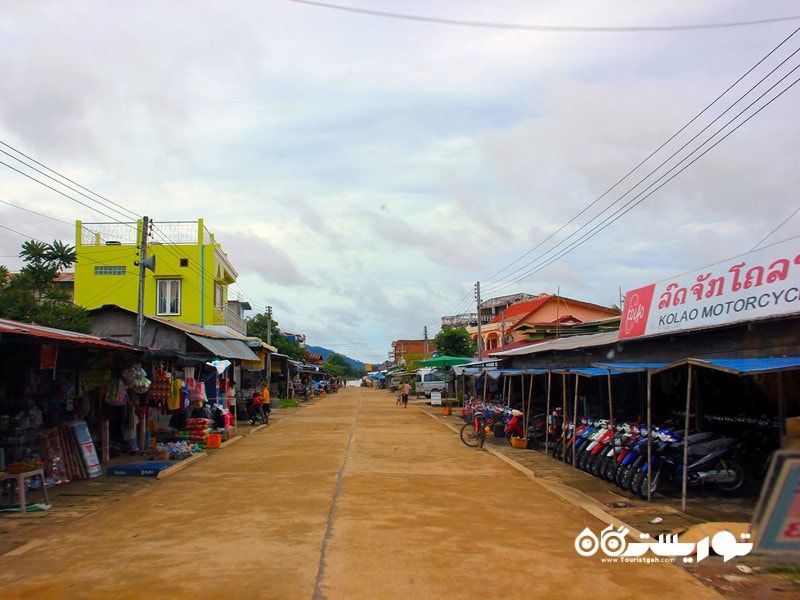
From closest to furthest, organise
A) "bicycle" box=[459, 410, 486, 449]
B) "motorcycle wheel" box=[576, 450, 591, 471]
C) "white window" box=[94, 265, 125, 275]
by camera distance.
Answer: "motorcycle wheel" box=[576, 450, 591, 471], "bicycle" box=[459, 410, 486, 449], "white window" box=[94, 265, 125, 275]

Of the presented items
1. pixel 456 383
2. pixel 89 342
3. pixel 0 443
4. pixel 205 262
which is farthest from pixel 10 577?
pixel 456 383

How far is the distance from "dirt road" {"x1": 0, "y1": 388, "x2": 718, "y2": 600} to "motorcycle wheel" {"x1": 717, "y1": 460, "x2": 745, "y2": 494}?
8.35 ft

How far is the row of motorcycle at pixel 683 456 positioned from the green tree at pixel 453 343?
3851cm

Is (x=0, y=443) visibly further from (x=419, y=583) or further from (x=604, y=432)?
(x=604, y=432)

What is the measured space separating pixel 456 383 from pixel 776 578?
3469 centimetres

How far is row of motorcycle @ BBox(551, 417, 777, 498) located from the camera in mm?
10430

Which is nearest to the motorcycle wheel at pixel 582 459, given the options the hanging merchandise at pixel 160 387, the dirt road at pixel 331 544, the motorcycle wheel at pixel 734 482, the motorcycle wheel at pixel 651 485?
Answer: the dirt road at pixel 331 544

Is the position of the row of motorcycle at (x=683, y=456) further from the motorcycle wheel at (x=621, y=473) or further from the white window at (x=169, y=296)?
the white window at (x=169, y=296)

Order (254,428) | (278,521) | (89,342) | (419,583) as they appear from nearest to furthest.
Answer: (419,583)
(278,521)
(89,342)
(254,428)

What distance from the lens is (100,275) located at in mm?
30516

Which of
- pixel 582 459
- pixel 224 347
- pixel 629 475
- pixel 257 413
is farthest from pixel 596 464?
pixel 257 413

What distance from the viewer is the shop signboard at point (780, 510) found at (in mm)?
3584

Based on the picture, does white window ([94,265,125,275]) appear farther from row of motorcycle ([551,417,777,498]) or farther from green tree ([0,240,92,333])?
row of motorcycle ([551,417,777,498])

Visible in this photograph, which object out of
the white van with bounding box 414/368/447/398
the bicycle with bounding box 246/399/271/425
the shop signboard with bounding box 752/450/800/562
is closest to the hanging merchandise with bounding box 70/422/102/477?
the shop signboard with bounding box 752/450/800/562
